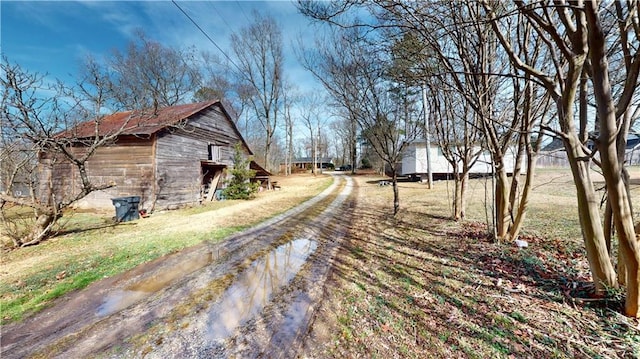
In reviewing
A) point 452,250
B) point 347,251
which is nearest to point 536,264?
point 452,250

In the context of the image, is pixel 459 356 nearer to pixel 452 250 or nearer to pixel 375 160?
pixel 452 250

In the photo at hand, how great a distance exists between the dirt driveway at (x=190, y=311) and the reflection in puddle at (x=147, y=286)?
0.01 meters

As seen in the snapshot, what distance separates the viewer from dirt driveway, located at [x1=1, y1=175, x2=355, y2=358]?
2.51m

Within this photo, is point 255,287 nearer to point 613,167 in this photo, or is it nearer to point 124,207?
point 613,167

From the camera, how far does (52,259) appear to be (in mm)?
5145

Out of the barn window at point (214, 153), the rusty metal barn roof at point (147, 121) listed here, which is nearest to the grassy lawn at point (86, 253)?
the rusty metal barn roof at point (147, 121)

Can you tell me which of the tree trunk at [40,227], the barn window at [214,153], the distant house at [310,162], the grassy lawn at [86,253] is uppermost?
the distant house at [310,162]

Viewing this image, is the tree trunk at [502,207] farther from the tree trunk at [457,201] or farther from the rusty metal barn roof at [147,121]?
the rusty metal barn roof at [147,121]

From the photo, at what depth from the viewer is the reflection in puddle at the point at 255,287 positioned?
2.91 meters

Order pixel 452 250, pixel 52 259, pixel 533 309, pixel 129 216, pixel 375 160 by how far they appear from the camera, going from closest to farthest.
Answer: pixel 533 309, pixel 452 250, pixel 52 259, pixel 129 216, pixel 375 160

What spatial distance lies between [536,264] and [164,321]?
511 cm

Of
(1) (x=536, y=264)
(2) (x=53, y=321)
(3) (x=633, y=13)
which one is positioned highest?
(3) (x=633, y=13)

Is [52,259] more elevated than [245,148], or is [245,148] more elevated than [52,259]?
[245,148]

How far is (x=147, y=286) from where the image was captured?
13.0 feet
